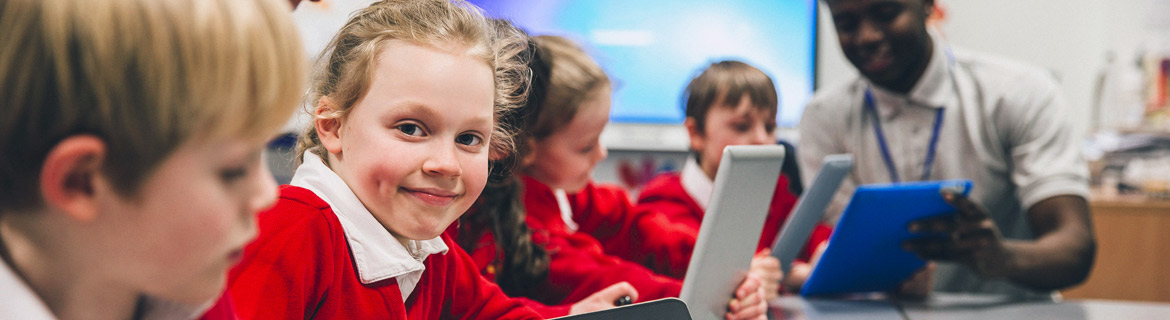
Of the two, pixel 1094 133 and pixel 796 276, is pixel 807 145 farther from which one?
pixel 1094 133

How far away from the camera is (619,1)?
2.58m

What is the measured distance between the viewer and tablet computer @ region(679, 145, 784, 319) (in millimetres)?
650

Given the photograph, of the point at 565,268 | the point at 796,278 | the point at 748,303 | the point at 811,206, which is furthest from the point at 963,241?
the point at 565,268

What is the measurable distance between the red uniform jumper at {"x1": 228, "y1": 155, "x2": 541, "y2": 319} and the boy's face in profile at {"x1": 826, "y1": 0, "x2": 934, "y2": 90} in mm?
988

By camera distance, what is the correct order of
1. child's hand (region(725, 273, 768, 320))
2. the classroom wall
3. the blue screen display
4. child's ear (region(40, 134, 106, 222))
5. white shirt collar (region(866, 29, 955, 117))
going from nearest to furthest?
child's ear (region(40, 134, 106, 222)) < child's hand (region(725, 273, 768, 320)) < white shirt collar (region(866, 29, 955, 117)) < the blue screen display < the classroom wall

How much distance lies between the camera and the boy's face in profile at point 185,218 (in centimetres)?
28

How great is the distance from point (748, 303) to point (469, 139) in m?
0.44

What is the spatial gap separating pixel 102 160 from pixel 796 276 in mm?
1088

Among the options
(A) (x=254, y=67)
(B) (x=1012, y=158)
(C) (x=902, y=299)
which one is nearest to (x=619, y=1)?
(B) (x=1012, y=158)

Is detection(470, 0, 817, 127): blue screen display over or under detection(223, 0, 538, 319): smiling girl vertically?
under

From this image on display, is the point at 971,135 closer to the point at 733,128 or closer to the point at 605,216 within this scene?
the point at 733,128

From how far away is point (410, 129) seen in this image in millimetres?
487

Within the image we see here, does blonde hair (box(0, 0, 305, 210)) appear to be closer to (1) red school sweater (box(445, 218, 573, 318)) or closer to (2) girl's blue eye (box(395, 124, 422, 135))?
(2) girl's blue eye (box(395, 124, 422, 135))

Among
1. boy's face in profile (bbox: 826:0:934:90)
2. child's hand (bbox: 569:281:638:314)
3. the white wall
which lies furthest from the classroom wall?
child's hand (bbox: 569:281:638:314)
